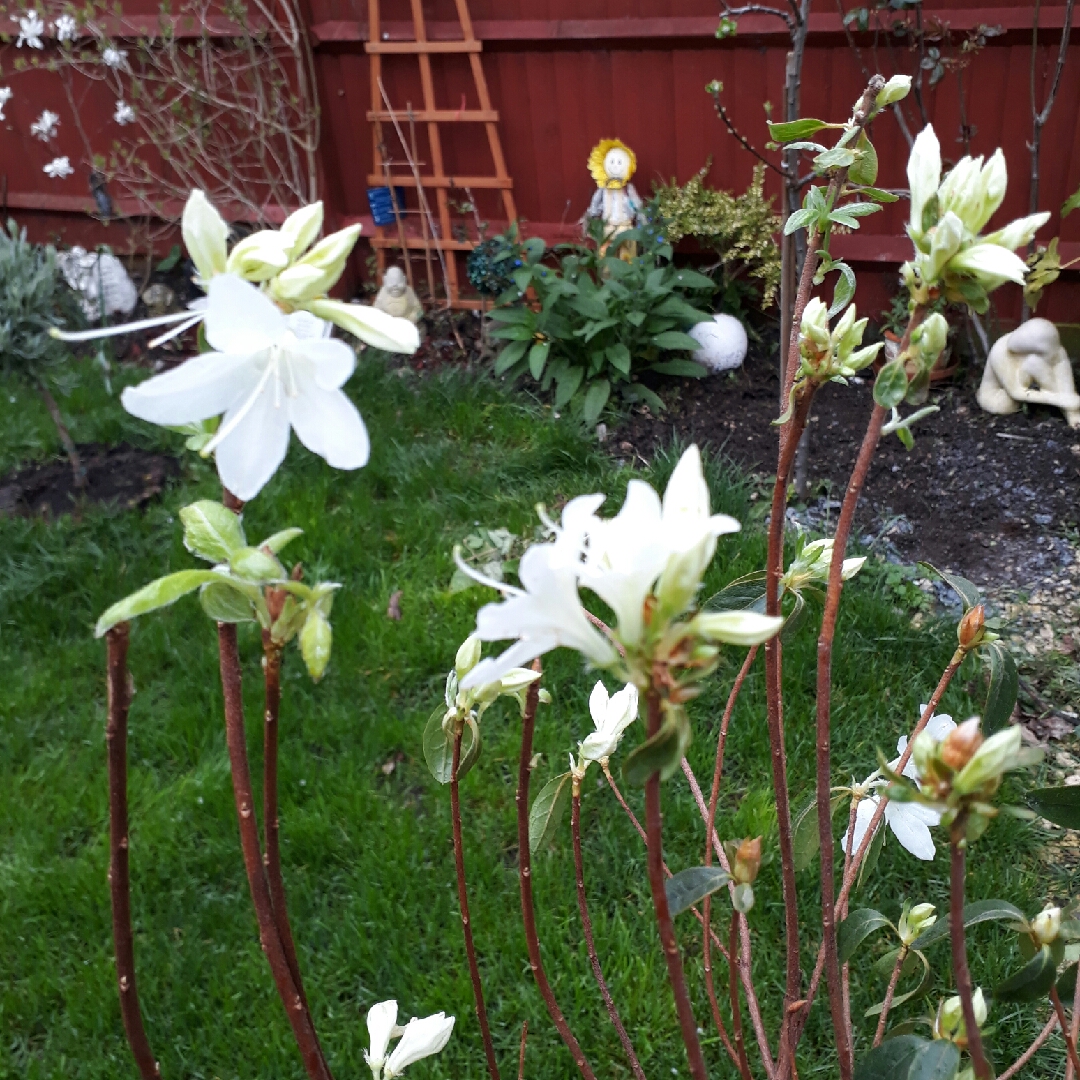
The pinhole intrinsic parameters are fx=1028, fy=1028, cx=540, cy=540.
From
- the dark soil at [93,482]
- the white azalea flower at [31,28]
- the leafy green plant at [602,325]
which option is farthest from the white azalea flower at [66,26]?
the leafy green plant at [602,325]

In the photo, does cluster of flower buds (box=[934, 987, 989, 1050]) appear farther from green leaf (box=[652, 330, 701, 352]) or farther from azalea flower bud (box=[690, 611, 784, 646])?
green leaf (box=[652, 330, 701, 352])

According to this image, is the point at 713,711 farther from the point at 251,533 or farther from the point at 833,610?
the point at 833,610

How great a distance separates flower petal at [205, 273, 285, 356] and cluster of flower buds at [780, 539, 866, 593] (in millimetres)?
441

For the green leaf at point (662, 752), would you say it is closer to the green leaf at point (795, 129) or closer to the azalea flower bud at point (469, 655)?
the azalea flower bud at point (469, 655)

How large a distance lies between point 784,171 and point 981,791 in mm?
1996

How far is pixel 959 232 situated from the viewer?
521 mm

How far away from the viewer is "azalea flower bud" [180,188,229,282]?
1.65 ft

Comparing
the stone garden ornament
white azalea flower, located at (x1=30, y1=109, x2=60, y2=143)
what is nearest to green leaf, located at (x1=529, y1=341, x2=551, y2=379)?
the stone garden ornament

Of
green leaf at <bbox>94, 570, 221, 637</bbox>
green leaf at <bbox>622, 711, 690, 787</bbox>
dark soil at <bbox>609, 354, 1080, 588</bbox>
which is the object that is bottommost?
dark soil at <bbox>609, 354, 1080, 588</bbox>

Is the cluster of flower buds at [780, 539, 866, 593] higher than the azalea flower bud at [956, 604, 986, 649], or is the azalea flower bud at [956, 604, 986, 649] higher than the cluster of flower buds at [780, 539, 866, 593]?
the cluster of flower buds at [780, 539, 866, 593]

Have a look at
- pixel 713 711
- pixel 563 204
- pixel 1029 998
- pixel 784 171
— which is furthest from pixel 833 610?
pixel 563 204

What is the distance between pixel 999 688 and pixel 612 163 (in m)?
3.33

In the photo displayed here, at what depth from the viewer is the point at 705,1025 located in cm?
161

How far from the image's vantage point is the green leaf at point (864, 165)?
755 mm
